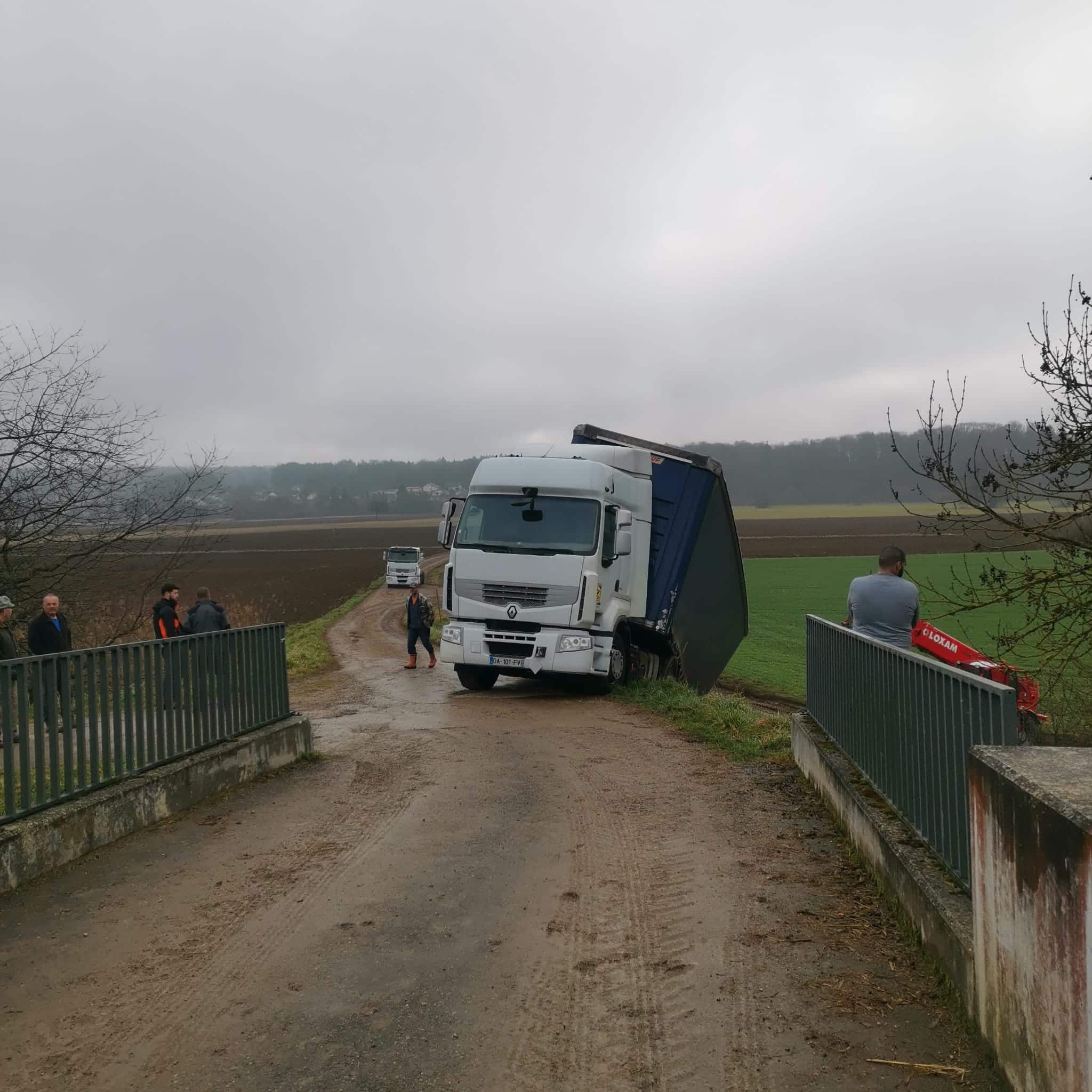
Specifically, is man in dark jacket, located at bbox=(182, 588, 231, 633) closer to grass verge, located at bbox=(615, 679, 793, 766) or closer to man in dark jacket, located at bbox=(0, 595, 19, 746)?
man in dark jacket, located at bbox=(0, 595, 19, 746)

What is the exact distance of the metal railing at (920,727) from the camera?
4.24 m

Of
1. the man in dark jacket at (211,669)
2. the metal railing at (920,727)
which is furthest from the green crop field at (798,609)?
the man in dark jacket at (211,669)

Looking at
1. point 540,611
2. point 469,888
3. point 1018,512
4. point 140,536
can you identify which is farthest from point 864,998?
point 140,536

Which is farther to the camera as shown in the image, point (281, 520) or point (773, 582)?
point (281, 520)

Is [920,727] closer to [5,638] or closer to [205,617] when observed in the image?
[5,638]

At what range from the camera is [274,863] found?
6.42 meters

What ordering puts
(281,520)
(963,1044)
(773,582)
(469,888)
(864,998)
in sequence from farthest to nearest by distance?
1. (281,520)
2. (773,582)
3. (469,888)
4. (864,998)
5. (963,1044)

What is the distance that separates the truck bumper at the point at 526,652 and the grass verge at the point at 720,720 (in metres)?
0.86

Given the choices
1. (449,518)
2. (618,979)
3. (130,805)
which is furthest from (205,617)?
(618,979)

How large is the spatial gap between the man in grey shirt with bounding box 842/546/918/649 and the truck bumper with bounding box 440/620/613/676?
7.64m

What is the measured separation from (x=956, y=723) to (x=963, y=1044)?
1.22 m

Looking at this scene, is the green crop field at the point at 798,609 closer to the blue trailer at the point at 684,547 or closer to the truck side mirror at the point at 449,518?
the blue trailer at the point at 684,547

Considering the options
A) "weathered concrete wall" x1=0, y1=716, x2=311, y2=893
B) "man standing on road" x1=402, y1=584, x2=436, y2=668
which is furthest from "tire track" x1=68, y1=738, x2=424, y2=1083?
"man standing on road" x1=402, y1=584, x2=436, y2=668

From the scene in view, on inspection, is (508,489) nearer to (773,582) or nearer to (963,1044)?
(963,1044)
